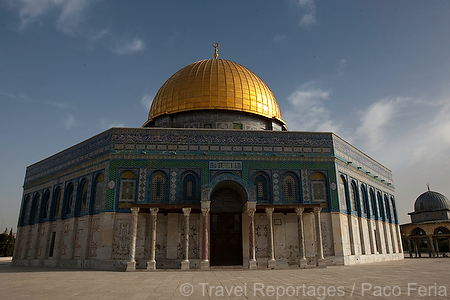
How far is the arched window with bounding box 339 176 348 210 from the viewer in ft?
61.1

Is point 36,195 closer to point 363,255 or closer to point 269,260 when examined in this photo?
point 269,260

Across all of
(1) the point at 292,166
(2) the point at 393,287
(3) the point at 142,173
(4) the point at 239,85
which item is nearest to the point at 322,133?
(1) the point at 292,166

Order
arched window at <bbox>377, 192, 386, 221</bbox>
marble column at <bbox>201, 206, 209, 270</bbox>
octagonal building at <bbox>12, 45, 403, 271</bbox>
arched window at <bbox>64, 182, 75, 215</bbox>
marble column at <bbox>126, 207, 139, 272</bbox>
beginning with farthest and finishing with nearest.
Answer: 1. arched window at <bbox>377, 192, 386, 221</bbox>
2. arched window at <bbox>64, 182, 75, 215</bbox>
3. octagonal building at <bbox>12, 45, 403, 271</bbox>
4. marble column at <bbox>126, 207, 139, 272</bbox>
5. marble column at <bbox>201, 206, 209, 270</bbox>

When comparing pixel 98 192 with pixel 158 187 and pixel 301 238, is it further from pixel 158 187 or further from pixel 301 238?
pixel 301 238

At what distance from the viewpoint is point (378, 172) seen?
2438cm

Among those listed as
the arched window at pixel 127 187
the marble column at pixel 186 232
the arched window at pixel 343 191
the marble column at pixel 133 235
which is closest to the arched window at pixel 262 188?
the marble column at pixel 186 232

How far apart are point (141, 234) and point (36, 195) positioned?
415 inches

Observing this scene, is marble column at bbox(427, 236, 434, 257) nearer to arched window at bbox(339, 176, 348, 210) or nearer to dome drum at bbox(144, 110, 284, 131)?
arched window at bbox(339, 176, 348, 210)

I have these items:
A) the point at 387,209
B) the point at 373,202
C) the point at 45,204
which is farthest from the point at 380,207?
the point at 45,204

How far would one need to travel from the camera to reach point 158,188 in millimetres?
17281

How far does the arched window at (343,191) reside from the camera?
1861cm

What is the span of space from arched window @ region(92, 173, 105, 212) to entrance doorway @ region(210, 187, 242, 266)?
5643 mm

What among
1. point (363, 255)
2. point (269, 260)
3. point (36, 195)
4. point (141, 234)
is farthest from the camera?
point (36, 195)

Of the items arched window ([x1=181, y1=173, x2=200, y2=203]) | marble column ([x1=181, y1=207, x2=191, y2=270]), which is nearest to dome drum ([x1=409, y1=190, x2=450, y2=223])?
arched window ([x1=181, y1=173, x2=200, y2=203])
